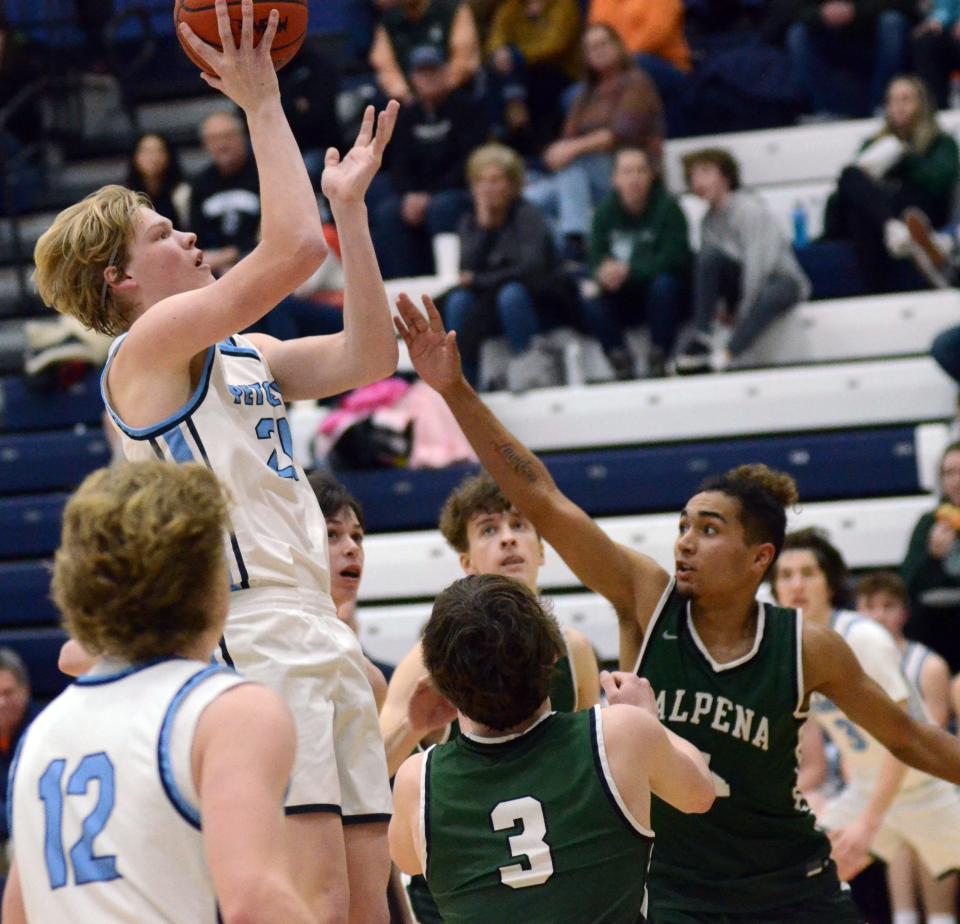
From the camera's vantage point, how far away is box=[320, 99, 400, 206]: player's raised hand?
3.24m

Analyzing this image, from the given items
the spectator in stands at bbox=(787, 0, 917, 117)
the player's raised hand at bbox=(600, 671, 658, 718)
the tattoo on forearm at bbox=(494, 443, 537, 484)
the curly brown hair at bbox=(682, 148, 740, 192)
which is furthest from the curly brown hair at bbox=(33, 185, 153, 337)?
the spectator in stands at bbox=(787, 0, 917, 117)

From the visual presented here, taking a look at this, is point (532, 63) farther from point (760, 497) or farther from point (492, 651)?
point (492, 651)

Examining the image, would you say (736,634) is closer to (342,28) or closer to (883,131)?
(883,131)

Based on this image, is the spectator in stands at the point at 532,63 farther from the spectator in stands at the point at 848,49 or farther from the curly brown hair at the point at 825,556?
the curly brown hair at the point at 825,556

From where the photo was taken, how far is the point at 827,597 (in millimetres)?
5910

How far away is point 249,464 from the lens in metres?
3.11

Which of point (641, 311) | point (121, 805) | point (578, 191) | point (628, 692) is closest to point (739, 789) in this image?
point (628, 692)

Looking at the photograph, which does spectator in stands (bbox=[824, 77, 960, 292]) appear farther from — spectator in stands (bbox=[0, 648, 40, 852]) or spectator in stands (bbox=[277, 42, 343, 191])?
spectator in stands (bbox=[0, 648, 40, 852])

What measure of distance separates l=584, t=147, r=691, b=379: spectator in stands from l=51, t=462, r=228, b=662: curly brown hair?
6.53 metres

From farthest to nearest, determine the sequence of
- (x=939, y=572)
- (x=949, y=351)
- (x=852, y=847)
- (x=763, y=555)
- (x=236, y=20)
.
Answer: (x=949, y=351) < (x=939, y=572) < (x=852, y=847) < (x=763, y=555) < (x=236, y=20)

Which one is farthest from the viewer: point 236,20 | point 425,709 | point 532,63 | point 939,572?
point 532,63

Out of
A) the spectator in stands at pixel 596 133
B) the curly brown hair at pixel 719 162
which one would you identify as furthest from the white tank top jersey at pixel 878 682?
the spectator in stands at pixel 596 133

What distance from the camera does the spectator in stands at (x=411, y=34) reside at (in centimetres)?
977

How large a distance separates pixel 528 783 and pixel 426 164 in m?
6.93
